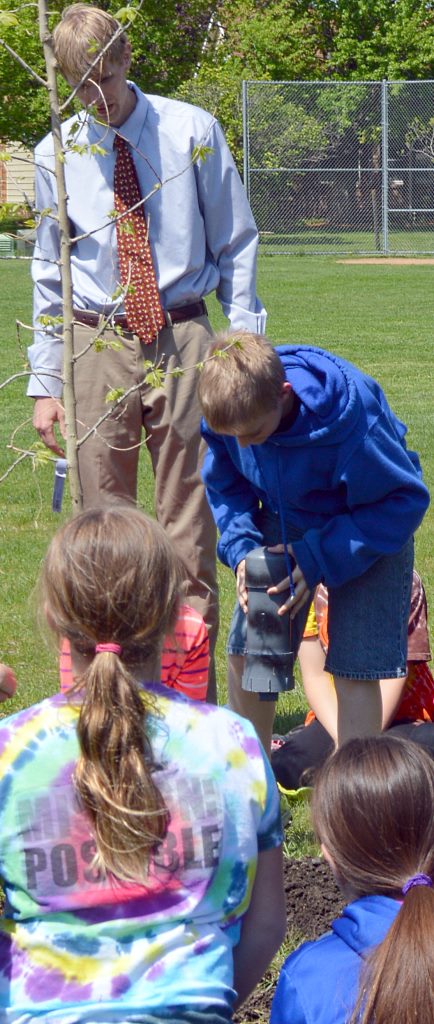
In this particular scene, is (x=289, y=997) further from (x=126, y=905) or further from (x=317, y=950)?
(x=126, y=905)

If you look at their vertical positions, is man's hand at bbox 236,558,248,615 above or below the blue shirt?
below

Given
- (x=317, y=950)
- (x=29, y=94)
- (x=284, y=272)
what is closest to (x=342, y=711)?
(x=317, y=950)

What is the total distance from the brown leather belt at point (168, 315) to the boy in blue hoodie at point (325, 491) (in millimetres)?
807

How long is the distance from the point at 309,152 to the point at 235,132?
8.13 metres

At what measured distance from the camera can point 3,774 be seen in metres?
1.88

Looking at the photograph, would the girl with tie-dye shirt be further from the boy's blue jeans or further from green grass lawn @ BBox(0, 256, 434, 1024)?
the boy's blue jeans

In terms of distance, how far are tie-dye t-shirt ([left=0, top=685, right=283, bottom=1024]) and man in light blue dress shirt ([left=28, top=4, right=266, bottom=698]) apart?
6.77 feet

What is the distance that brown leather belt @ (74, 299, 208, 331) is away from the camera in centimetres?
407

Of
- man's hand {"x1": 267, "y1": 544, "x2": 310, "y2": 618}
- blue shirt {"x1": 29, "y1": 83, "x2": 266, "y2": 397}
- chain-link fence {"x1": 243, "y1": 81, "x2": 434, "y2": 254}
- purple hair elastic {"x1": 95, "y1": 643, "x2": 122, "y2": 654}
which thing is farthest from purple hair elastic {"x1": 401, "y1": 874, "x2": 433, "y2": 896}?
chain-link fence {"x1": 243, "y1": 81, "x2": 434, "y2": 254}

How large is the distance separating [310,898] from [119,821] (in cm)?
163

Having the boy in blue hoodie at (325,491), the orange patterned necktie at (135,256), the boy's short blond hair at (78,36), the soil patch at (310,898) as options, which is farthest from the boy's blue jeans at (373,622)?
the boy's short blond hair at (78,36)

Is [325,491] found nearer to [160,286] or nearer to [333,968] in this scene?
[160,286]

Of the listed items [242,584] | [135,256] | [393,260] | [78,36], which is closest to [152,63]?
[393,260]

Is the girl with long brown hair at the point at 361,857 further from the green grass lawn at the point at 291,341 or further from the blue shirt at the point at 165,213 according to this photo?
the blue shirt at the point at 165,213
